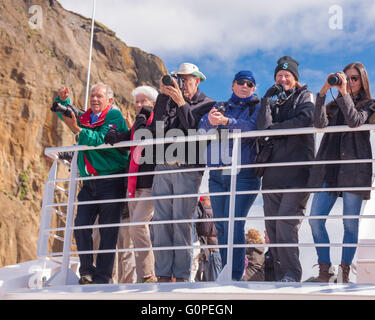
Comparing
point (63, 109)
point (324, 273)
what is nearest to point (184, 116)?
point (63, 109)

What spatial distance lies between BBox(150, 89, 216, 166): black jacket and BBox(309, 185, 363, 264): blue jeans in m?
1.05

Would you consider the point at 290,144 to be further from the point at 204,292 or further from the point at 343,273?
the point at 204,292

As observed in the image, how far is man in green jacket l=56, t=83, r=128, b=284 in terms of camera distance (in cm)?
540

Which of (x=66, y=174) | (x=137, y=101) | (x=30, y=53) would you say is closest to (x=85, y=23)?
(x=30, y=53)

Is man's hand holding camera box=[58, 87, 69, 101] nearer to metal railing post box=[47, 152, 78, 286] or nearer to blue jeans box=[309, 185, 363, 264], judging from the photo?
metal railing post box=[47, 152, 78, 286]

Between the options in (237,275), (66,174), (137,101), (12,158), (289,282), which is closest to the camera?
(289,282)

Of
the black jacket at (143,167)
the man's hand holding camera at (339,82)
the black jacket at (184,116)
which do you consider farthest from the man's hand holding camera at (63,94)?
the man's hand holding camera at (339,82)

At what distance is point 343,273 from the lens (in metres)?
4.65

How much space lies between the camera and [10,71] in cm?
2795

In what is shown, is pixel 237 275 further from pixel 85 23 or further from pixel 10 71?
pixel 85 23

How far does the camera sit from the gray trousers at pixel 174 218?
5.08 meters

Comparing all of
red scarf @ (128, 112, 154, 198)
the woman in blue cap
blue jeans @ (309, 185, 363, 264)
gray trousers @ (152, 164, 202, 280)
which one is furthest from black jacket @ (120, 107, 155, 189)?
blue jeans @ (309, 185, 363, 264)

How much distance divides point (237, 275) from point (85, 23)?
1499 inches

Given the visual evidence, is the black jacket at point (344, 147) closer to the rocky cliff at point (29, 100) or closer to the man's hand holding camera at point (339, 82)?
the man's hand holding camera at point (339, 82)
